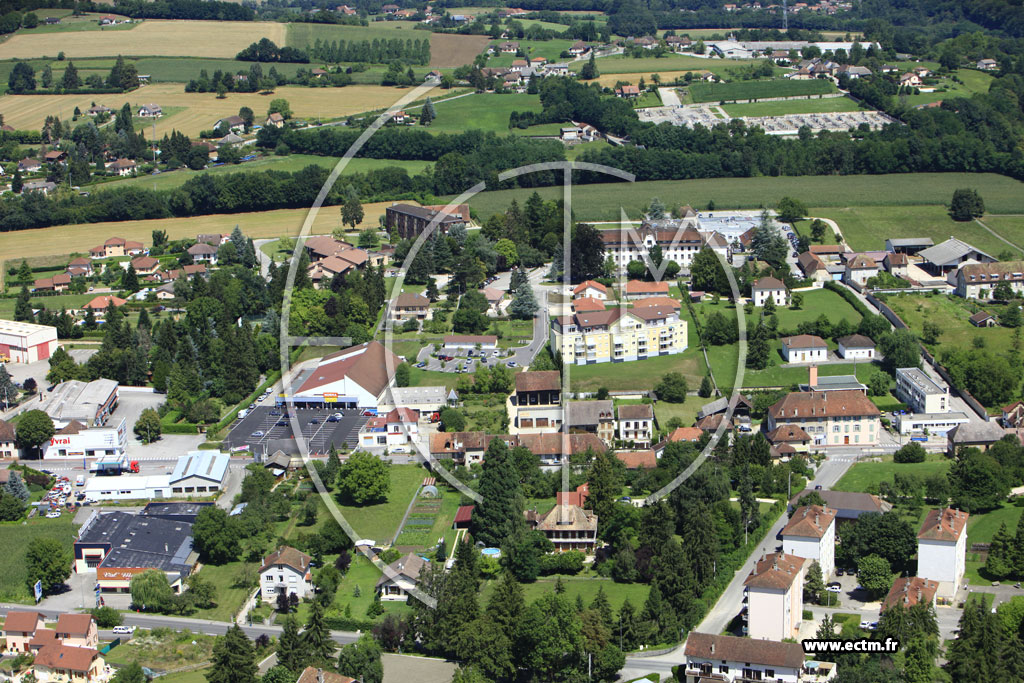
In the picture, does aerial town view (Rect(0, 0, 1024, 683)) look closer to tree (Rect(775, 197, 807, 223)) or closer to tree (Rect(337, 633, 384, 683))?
tree (Rect(337, 633, 384, 683))

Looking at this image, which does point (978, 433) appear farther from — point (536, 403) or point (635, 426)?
point (536, 403)

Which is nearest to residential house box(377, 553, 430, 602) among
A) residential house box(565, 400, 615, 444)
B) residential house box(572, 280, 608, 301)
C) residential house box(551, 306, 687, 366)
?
residential house box(565, 400, 615, 444)

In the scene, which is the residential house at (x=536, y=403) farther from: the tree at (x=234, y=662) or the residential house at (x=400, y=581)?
the tree at (x=234, y=662)

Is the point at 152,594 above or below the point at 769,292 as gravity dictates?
below

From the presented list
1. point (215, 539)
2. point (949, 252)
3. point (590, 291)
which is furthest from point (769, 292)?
point (215, 539)

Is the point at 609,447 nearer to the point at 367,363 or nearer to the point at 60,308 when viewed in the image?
the point at 367,363

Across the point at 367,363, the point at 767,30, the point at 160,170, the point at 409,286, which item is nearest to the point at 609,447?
the point at 367,363
